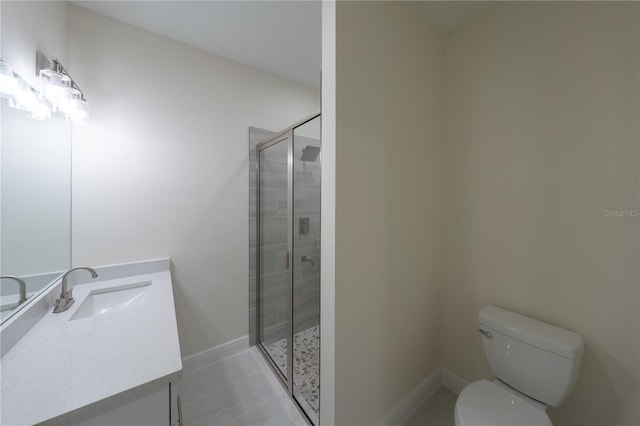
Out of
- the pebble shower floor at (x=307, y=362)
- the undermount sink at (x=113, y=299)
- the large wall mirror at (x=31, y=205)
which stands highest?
the large wall mirror at (x=31, y=205)

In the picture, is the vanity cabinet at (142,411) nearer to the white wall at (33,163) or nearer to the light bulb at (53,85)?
the white wall at (33,163)

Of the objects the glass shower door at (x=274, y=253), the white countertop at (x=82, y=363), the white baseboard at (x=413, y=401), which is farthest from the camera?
the glass shower door at (x=274, y=253)

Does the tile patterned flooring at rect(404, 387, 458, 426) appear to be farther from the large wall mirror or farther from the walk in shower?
the large wall mirror

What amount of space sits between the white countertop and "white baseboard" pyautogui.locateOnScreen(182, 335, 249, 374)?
3.36ft

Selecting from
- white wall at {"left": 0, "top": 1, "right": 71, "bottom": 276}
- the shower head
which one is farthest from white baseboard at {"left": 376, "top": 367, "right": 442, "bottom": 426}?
white wall at {"left": 0, "top": 1, "right": 71, "bottom": 276}

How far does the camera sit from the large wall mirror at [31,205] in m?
0.89

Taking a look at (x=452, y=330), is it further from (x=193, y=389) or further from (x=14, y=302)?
(x=14, y=302)

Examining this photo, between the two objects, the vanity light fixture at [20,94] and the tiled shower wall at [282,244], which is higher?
→ the vanity light fixture at [20,94]

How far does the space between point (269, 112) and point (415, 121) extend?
138cm

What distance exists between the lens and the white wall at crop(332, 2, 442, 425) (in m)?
1.11

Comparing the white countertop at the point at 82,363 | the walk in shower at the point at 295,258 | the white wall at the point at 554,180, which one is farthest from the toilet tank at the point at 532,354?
the white countertop at the point at 82,363

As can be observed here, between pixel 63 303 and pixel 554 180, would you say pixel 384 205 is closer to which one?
pixel 554 180

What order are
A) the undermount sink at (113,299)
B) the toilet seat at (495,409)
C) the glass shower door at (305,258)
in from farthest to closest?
1. the glass shower door at (305,258)
2. the undermount sink at (113,299)
3. the toilet seat at (495,409)

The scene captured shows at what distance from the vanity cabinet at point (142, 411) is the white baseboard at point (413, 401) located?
118 cm
